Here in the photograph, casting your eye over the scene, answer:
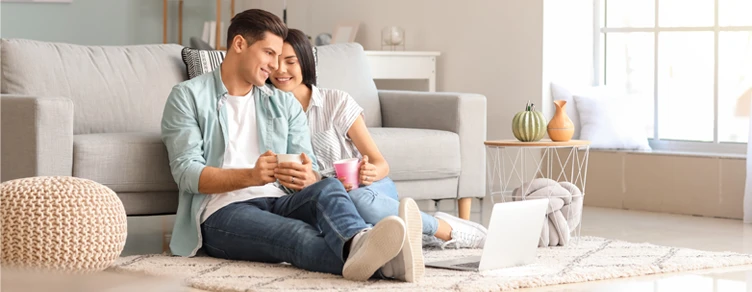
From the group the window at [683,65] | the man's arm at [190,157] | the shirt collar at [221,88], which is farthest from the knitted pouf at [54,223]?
the window at [683,65]

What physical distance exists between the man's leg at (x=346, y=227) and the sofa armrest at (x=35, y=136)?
65cm

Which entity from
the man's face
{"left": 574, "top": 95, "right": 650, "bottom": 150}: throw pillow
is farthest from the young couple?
{"left": 574, "top": 95, "right": 650, "bottom": 150}: throw pillow

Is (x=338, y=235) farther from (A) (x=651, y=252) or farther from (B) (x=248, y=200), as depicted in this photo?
(A) (x=651, y=252)

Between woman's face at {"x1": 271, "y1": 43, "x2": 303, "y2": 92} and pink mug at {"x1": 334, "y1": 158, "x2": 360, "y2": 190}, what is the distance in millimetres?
397

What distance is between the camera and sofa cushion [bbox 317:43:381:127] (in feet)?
12.7

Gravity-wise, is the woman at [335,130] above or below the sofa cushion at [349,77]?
below

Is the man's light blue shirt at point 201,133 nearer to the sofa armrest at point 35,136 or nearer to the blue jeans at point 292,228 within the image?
the blue jeans at point 292,228

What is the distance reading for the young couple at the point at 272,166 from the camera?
2443 mm

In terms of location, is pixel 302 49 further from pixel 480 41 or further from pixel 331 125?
pixel 480 41

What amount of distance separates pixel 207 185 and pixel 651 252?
138 cm

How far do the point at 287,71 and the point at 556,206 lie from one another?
37.9 inches

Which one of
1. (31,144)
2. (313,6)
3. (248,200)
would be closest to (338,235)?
(248,200)

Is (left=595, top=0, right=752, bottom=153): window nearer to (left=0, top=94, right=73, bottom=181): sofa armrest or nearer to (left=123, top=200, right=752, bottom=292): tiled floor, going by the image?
(left=123, top=200, right=752, bottom=292): tiled floor

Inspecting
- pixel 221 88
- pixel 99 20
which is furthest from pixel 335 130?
pixel 99 20
